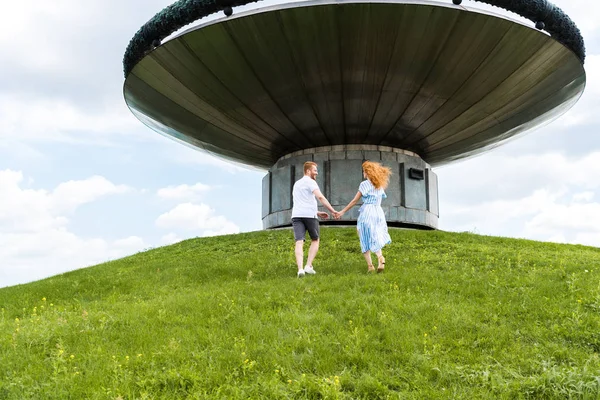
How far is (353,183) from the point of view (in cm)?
1700

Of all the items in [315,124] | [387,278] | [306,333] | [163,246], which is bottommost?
[306,333]

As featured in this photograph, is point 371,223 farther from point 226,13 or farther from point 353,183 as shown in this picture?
point 353,183

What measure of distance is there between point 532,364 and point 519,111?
42.2 ft

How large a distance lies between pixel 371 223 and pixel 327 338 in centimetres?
387

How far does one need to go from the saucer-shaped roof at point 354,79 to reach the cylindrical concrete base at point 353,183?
402mm

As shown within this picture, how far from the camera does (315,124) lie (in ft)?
53.5

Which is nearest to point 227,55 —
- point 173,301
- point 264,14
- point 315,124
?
point 264,14

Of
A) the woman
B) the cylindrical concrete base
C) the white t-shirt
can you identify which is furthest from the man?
the cylindrical concrete base

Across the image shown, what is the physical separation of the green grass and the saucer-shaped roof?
542cm

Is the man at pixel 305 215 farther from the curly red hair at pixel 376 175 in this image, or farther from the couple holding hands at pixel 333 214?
the curly red hair at pixel 376 175

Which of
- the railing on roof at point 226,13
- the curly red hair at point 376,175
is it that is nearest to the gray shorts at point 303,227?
the curly red hair at point 376,175

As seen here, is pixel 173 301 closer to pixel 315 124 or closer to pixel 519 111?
pixel 315 124

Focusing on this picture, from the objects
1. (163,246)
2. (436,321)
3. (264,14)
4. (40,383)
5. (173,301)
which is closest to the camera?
(40,383)

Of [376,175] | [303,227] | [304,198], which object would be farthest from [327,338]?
[376,175]
